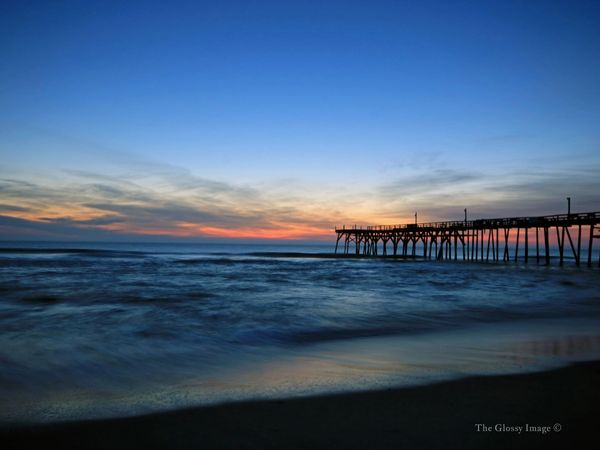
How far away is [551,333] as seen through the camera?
9.12m

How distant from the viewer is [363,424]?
3.82 m

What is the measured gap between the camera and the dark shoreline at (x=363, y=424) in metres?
3.46

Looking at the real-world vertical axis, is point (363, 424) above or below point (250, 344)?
above

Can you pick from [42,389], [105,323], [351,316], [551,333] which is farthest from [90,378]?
[551,333]

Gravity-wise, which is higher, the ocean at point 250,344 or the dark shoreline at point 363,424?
the dark shoreline at point 363,424

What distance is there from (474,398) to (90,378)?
529cm

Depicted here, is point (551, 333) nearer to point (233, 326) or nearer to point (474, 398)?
point (474, 398)

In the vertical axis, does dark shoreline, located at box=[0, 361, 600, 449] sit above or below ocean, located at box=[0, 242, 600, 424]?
above

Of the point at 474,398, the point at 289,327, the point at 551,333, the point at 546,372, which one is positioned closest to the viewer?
the point at 474,398

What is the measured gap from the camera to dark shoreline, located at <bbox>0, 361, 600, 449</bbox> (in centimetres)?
346

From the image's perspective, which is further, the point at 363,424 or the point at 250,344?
the point at 250,344

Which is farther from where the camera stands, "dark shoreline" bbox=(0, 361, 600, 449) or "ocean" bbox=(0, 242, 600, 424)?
"ocean" bbox=(0, 242, 600, 424)

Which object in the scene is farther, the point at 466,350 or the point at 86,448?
the point at 466,350

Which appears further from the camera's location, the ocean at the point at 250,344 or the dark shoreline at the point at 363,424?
the ocean at the point at 250,344
